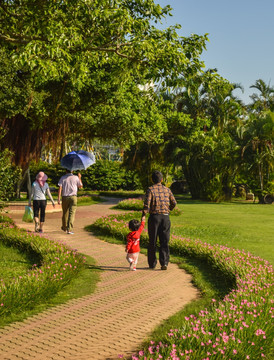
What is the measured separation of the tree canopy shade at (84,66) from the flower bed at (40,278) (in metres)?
3.97

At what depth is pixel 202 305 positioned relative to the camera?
6.11 meters

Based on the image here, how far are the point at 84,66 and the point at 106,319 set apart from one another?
27.0ft

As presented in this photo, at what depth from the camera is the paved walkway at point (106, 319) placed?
449 cm

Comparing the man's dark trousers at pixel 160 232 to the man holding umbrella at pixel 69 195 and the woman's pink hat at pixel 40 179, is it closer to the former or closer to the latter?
the man holding umbrella at pixel 69 195

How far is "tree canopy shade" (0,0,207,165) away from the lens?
10414 millimetres

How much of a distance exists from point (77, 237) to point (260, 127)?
70.4 feet

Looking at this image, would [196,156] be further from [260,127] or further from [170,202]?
[170,202]

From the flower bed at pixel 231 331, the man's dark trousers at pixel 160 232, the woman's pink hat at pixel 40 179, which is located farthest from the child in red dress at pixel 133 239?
the woman's pink hat at pixel 40 179

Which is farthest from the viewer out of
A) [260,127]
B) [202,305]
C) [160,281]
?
[260,127]

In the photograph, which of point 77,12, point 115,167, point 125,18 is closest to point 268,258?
point 125,18

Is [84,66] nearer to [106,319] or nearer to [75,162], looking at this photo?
[75,162]

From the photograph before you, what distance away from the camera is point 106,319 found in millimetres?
5465

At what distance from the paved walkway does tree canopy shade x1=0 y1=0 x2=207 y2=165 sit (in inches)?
199

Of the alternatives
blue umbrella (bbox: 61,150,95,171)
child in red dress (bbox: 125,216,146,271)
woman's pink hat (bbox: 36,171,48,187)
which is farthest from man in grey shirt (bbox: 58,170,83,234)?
blue umbrella (bbox: 61,150,95,171)
